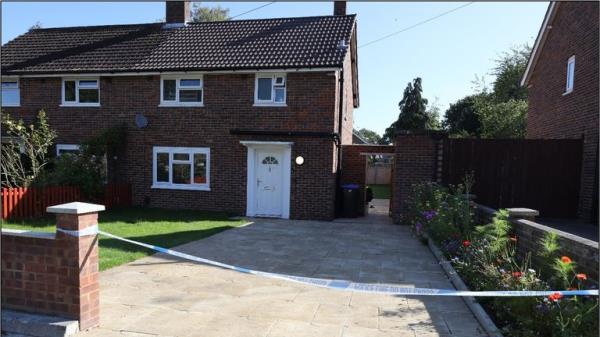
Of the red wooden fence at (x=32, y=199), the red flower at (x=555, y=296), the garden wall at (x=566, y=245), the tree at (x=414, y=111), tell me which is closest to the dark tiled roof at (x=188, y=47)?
the red wooden fence at (x=32, y=199)

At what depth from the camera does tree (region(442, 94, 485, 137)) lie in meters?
38.6

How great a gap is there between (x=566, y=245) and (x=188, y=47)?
13617mm

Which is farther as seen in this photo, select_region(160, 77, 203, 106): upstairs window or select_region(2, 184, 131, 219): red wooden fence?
select_region(160, 77, 203, 106): upstairs window

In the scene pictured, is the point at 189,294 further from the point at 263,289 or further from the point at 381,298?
the point at 381,298

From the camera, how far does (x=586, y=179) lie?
1141cm

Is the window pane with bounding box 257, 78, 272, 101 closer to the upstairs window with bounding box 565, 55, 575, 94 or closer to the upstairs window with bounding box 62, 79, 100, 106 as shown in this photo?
the upstairs window with bounding box 62, 79, 100, 106

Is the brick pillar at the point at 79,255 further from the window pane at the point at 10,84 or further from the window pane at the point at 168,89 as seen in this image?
the window pane at the point at 10,84

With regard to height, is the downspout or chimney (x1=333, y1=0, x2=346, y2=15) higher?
chimney (x1=333, y1=0, x2=346, y2=15)

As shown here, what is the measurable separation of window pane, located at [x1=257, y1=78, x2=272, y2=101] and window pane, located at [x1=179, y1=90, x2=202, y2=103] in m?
2.13

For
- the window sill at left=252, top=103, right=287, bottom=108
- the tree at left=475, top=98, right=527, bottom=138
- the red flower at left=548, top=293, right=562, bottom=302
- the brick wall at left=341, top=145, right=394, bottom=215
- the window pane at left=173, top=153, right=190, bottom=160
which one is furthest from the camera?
the tree at left=475, top=98, right=527, bottom=138

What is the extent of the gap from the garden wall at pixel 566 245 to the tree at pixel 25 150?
1274 cm

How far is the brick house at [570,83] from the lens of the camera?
11.3 meters

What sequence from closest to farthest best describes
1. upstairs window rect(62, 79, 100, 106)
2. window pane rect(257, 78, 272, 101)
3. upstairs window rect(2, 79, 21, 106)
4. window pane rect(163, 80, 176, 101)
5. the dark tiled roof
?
1. window pane rect(257, 78, 272, 101)
2. the dark tiled roof
3. window pane rect(163, 80, 176, 101)
4. upstairs window rect(62, 79, 100, 106)
5. upstairs window rect(2, 79, 21, 106)

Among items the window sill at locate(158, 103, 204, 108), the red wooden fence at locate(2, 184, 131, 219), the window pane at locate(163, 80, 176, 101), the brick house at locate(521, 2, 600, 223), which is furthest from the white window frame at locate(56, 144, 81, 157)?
the brick house at locate(521, 2, 600, 223)
